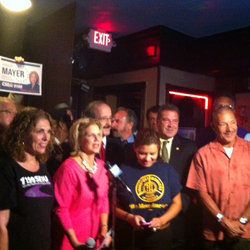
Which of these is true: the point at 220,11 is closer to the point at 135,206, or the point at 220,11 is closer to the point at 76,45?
the point at 76,45

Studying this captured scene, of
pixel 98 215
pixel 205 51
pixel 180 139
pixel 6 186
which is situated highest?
pixel 205 51

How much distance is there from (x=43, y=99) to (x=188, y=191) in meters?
2.67

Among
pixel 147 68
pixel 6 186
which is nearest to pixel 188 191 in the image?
pixel 6 186

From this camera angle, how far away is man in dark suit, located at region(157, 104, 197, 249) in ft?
8.82

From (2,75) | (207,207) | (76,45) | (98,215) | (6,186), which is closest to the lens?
(6,186)

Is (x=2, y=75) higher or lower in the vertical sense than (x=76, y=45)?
lower

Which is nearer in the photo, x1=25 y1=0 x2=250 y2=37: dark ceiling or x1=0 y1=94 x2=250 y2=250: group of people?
x1=0 y1=94 x2=250 y2=250: group of people

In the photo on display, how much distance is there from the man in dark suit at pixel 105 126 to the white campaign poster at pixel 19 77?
1.06 m

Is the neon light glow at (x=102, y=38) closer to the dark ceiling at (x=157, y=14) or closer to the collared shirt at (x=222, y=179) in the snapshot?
the dark ceiling at (x=157, y=14)

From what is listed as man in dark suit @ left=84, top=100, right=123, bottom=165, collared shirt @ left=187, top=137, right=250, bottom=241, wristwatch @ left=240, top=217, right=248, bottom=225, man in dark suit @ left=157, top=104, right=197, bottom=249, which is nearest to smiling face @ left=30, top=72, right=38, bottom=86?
man in dark suit @ left=84, top=100, right=123, bottom=165

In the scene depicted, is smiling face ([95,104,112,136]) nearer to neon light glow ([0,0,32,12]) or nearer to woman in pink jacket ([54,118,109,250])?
woman in pink jacket ([54,118,109,250])

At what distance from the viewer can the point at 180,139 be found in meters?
2.85

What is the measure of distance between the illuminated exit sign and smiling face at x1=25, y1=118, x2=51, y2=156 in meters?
3.43

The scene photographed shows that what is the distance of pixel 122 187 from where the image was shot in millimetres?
1911
